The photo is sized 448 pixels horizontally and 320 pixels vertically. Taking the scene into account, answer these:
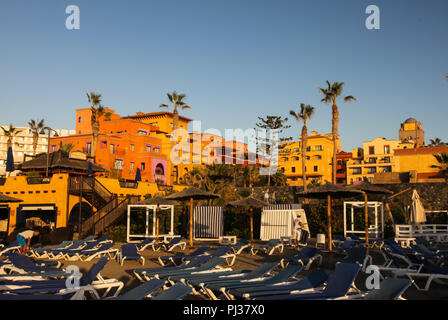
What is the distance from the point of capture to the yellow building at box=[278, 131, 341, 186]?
212 ft

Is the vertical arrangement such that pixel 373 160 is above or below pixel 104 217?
above

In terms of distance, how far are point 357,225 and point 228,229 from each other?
634 cm

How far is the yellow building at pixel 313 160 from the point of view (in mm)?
64750

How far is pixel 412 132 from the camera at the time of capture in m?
78.3

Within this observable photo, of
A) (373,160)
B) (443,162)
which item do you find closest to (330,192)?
(443,162)

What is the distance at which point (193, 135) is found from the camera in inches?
2331

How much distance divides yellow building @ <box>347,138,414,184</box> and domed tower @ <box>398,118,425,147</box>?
38.6ft

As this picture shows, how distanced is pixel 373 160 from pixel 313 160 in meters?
8.73

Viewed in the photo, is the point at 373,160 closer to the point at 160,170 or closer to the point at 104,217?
the point at 160,170

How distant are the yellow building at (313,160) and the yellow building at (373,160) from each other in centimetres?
397

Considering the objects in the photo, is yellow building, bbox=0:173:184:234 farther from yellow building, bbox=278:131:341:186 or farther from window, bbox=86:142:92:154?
yellow building, bbox=278:131:341:186

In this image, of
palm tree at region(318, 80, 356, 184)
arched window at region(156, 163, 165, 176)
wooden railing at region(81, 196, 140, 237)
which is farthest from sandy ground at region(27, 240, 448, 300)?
arched window at region(156, 163, 165, 176)
